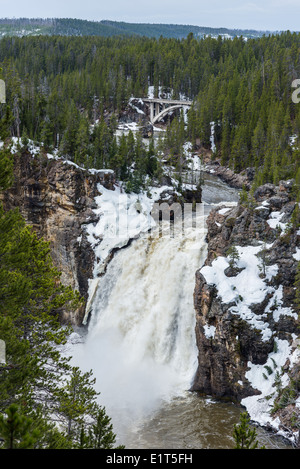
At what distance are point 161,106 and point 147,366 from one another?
3703 inches

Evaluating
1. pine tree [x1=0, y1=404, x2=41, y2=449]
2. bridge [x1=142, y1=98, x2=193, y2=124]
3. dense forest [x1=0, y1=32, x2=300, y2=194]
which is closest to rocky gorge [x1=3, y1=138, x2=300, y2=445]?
dense forest [x1=0, y1=32, x2=300, y2=194]

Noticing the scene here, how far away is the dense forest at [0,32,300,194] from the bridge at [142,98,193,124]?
636cm

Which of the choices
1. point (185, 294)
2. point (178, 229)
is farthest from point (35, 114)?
point (185, 294)

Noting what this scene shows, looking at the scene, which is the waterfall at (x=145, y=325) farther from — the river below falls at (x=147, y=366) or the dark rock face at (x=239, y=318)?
the dark rock face at (x=239, y=318)

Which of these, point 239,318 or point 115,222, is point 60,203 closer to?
point 115,222

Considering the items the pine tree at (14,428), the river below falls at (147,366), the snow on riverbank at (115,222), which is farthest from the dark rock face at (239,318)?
the pine tree at (14,428)

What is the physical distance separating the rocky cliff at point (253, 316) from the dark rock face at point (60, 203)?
57.6 ft

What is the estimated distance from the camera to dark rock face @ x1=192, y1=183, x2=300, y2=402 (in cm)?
3083

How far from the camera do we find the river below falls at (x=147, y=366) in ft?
90.3

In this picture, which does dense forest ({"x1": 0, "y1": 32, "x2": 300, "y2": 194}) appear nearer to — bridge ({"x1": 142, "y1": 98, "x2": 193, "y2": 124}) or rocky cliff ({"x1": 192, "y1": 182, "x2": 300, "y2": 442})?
bridge ({"x1": 142, "y1": 98, "x2": 193, "y2": 124})

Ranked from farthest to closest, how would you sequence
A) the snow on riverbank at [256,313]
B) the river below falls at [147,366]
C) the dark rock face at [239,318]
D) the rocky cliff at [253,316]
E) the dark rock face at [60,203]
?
1. the dark rock face at [60,203]
2. the dark rock face at [239,318]
3. the rocky cliff at [253,316]
4. the snow on riverbank at [256,313]
5. the river below falls at [147,366]

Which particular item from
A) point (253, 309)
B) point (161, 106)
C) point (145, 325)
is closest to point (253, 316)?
point (253, 309)

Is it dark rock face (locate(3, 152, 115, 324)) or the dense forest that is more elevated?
the dense forest

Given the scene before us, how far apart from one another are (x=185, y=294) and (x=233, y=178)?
41.7 metres
